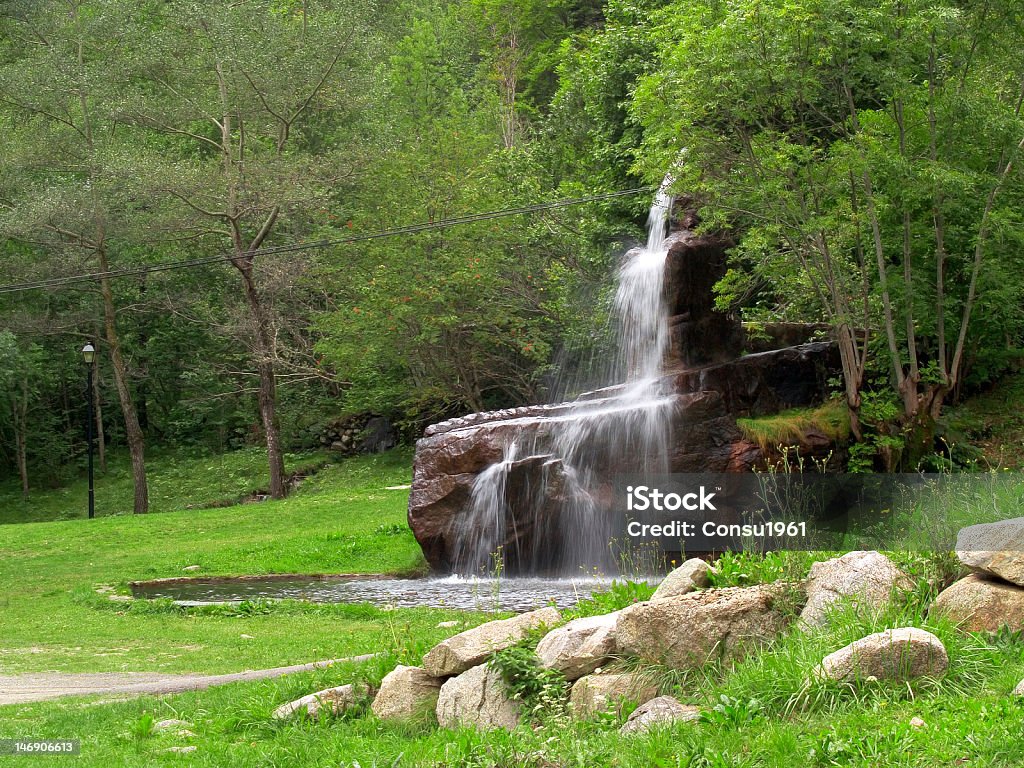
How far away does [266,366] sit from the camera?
28500 millimetres

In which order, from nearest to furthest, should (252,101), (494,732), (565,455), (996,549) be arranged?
1. (494,732)
2. (996,549)
3. (565,455)
4. (252,101)

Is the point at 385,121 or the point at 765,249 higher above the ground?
the point at 385,121

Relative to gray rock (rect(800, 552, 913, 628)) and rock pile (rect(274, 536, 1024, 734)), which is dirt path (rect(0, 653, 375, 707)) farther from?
gray rock (rect(800, 552, 913, 628))

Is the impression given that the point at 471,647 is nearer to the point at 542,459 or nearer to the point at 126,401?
the point at 542,459

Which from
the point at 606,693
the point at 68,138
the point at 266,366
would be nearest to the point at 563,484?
the point at 606,693

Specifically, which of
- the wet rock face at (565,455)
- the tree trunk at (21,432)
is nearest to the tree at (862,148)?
the wet rock face at (565,455)

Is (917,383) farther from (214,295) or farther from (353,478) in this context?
(214,295)

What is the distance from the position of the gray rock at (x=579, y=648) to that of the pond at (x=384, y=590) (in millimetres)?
6235

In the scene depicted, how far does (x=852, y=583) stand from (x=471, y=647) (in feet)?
7.91

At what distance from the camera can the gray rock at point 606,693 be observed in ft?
20.3

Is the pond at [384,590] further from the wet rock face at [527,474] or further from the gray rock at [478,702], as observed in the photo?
the gray rock at [478,702]

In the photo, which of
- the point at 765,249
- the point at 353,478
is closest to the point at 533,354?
the point at 353,478

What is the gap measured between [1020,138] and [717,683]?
12.4 m

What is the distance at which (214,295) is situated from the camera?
1412 inches
